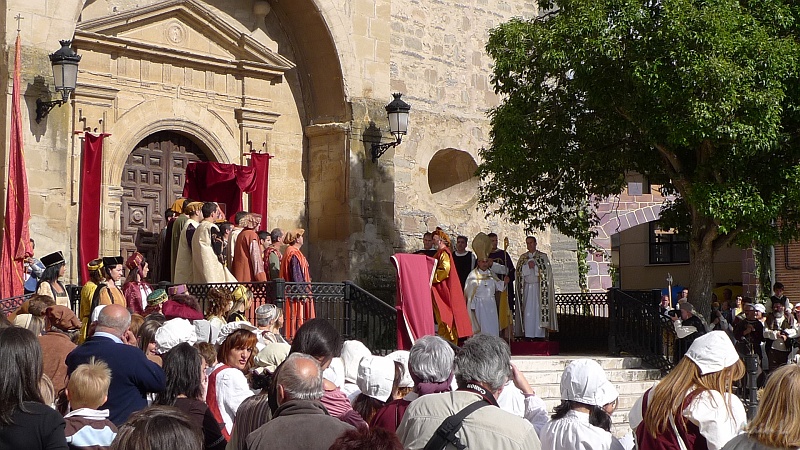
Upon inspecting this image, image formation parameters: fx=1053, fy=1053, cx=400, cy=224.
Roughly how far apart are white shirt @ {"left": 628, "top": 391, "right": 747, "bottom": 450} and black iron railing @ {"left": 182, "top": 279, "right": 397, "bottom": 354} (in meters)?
7.80

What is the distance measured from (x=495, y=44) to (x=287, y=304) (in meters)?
5.43

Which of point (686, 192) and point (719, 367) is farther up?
point (686, 192)

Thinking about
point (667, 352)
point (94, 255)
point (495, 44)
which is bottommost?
point (667, 352)

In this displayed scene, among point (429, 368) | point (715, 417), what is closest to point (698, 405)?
point (715, 417)

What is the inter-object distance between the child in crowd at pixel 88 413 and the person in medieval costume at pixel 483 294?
1042cm

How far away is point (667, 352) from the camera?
14531mm

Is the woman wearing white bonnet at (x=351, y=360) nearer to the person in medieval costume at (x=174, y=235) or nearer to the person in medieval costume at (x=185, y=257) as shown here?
the person in medieval costume at (x=185, y=257)

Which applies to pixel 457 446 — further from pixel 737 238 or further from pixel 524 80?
pixel 524 80

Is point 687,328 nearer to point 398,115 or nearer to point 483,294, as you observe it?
point 483,294

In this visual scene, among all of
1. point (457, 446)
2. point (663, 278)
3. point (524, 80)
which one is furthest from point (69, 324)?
Result: point (663, 278)

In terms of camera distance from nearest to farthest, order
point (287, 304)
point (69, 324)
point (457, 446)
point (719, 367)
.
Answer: point (457, 446) → point (719, 367) → point (69, 324) → point (287, 304)

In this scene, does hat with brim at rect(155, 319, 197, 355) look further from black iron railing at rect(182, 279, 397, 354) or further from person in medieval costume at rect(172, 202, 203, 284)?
person in medieval costume at rect(172, 202, 203, 284)

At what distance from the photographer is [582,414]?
194 inches

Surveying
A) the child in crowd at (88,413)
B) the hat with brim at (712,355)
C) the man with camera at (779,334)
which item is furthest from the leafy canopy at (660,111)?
the child in crowd at (88,413)
